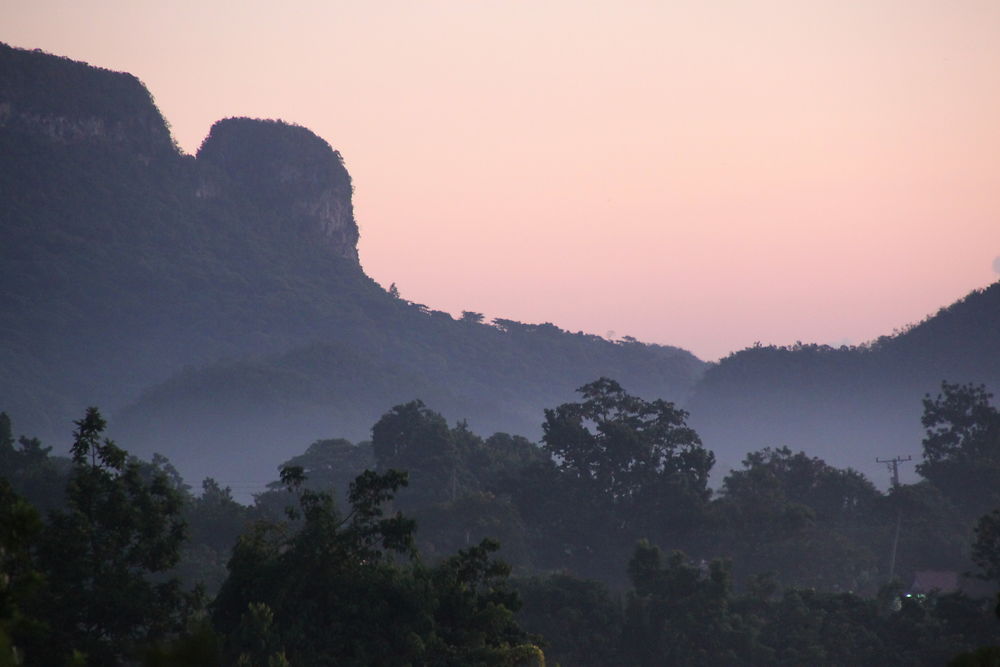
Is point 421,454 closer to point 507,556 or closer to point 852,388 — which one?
point 507,556

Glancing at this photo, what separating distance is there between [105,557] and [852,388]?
357 feet

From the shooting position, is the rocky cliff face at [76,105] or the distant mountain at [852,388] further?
the rocky cliff face at [76,105]

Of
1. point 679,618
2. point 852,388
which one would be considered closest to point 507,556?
point 679,618

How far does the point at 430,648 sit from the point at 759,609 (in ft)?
53.6

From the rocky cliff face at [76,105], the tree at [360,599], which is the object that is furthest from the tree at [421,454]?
the rocky cliff face at [76,105]

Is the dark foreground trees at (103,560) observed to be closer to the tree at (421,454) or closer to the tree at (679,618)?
the tree at (679,618)

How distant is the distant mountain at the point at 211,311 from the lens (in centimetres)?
11975

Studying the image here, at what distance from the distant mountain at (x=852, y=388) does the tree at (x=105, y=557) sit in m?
101

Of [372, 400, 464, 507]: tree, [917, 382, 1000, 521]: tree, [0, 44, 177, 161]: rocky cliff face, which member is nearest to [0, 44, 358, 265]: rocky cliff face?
[0, 44, 177, 161]: rocky cliff face

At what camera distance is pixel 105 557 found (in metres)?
18.7

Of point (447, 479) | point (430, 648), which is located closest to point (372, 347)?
point (447, 479)

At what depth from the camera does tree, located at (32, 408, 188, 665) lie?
18.0 metres

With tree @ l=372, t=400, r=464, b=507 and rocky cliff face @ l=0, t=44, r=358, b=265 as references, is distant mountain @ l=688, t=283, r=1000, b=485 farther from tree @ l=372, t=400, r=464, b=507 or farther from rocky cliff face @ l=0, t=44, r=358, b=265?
rocky cliff face @ l=0, t=44, r=358, b=265

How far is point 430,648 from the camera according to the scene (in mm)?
19156
